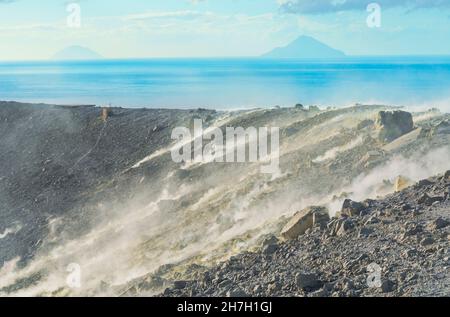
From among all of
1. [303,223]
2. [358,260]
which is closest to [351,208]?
[303,223]

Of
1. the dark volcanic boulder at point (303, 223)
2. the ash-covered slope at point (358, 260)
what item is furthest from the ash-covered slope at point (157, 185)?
the ash-covered slope at point (358, 260)

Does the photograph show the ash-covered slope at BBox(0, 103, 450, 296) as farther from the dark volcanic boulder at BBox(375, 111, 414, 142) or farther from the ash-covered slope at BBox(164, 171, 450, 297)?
the ash-covered slope at BBox(164, 171, 450, 297)

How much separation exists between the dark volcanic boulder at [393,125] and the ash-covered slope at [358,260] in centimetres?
1101

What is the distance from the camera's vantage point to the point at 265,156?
3756 centimetres

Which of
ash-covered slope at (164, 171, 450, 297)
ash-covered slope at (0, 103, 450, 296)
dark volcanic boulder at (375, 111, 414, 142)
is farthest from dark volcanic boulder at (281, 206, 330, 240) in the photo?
dark volcanic boulder at (375, 111, 414, 142)

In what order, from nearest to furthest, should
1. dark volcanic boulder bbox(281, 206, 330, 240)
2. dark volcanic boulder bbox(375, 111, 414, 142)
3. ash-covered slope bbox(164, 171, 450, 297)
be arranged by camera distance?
ash-covered slope bbox(164, 171, 450, 297) < dark volcanic boulder bbox(281, 206, 330, 240) < dark volcanic boulder bbox(375, 111, 414, 142)

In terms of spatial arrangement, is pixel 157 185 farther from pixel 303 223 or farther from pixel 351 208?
pixel 351 208

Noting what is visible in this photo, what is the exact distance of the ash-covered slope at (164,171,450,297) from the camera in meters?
16.2

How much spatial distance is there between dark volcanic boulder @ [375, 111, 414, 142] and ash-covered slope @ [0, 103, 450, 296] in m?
0.07

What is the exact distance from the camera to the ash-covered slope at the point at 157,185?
2725 cm

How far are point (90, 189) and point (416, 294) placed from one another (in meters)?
30.2

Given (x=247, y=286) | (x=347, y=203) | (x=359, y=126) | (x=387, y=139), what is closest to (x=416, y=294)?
(x=247, y=286)

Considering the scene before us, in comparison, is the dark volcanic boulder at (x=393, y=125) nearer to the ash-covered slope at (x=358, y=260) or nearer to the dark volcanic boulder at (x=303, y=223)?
the ash-covered slope at (x=358, y=260)

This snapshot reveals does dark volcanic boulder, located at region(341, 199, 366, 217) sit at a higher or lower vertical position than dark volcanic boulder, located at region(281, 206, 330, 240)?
higher
